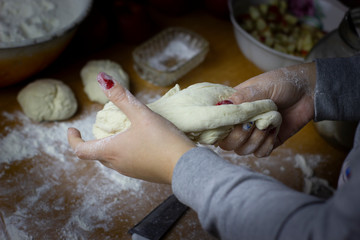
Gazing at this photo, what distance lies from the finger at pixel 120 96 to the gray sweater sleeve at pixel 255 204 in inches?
6.8

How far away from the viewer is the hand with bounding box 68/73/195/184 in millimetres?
769

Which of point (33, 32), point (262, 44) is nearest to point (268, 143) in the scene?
point (262, 44)

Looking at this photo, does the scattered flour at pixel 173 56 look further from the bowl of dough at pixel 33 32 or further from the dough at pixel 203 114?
the dough at pixel 203 114

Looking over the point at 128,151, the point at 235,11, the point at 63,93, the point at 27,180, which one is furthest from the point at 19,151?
the point at 235,11

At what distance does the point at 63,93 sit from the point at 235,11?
3.55 feet

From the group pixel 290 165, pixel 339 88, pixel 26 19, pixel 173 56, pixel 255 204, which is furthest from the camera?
pixel 173 56

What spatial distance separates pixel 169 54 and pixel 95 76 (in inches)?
17.4

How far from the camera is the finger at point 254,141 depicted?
97 centimetres

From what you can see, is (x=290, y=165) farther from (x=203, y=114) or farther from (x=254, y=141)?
(x=203, y=114)

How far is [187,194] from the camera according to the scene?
0.69 metres

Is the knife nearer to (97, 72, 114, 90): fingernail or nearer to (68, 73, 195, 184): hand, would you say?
(68, 73, 195, 184): hand

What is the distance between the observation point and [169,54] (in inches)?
70.2

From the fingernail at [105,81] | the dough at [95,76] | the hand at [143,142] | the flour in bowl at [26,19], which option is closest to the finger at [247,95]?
the hand at [143,142]

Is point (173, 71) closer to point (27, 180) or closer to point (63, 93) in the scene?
point (63, 93)
